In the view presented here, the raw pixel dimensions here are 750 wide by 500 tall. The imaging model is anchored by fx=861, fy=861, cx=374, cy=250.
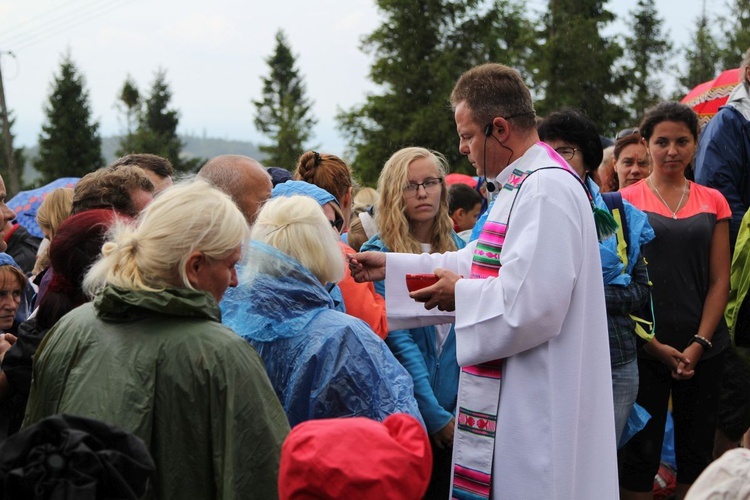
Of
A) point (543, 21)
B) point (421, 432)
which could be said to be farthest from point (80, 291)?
point (543, 21)

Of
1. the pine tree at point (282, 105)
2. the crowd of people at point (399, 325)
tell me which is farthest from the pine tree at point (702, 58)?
the crowd of people at point (399, 325)

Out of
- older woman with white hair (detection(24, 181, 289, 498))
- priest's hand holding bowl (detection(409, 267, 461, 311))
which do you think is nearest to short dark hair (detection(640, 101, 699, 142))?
priest's hand holding bowl (detection(409, 267, 461, 311))

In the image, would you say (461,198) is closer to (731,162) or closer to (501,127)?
(731,162)

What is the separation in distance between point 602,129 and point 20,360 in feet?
103

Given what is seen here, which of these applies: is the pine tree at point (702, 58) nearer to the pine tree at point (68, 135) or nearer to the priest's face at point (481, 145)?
the pine tree at point (68, 135)

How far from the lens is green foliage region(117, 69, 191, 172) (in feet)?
136

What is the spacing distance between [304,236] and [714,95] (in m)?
5.72

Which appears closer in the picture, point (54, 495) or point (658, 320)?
point (54, 495)

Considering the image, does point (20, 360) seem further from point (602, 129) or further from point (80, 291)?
point (602, 129)

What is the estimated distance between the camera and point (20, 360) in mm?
3289

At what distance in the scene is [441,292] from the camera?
3.34 metres

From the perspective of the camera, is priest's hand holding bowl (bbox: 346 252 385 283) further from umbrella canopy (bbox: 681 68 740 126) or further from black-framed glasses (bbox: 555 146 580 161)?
umbrella canopy (bbox: 681 68 740 126)

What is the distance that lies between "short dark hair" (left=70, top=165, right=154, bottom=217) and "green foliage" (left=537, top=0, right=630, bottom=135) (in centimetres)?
2906

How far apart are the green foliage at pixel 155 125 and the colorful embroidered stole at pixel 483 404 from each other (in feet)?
124
